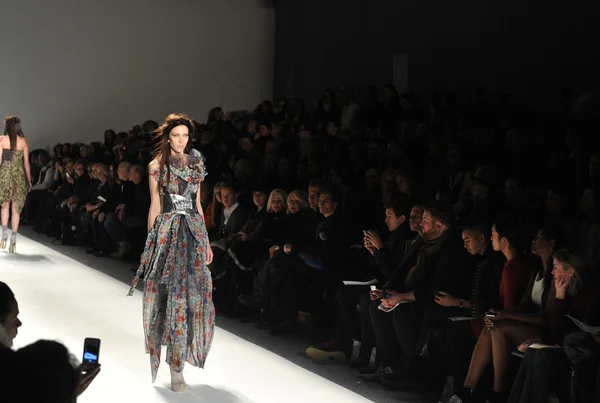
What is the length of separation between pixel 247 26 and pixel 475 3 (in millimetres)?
5161

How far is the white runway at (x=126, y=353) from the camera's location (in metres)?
4.14

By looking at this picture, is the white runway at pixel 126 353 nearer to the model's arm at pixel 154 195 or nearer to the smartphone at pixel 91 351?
the model's arm at pixel 154 195

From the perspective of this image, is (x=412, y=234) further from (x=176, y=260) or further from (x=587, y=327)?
(x=587, y=327)

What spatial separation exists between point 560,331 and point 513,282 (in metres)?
0.37

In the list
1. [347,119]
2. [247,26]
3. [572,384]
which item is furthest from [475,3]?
[572,384]

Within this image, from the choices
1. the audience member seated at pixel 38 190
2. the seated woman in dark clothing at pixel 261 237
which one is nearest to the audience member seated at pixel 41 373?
the seated woman in dark clothing at pixel 261 237

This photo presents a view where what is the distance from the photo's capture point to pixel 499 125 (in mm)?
7320

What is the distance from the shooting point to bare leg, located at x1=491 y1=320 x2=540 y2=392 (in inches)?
150

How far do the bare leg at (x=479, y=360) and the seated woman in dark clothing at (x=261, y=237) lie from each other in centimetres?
213

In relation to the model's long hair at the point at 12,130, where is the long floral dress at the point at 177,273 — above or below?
below

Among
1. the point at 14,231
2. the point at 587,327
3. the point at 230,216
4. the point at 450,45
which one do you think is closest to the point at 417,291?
the point at 587,327

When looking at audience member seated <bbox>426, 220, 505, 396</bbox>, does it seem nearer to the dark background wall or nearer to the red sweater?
the red sweater

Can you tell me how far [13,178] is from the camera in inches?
311

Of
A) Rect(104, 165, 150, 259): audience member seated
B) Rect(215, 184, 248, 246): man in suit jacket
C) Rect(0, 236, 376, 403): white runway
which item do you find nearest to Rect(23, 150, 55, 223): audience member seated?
Rect(104, 165, 150, 259): audience member seated
